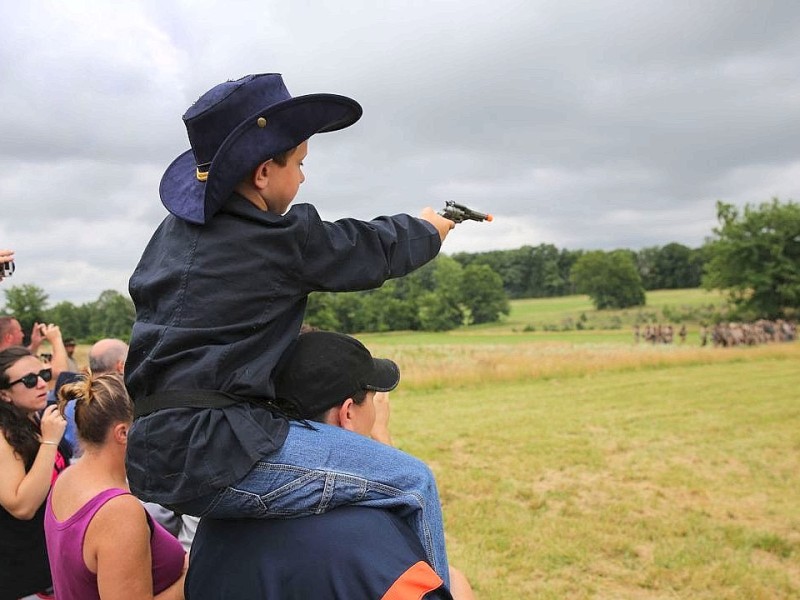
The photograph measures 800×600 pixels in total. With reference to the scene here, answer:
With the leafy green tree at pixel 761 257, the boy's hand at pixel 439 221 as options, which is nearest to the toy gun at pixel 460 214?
the boy's hand at pixel 439 221

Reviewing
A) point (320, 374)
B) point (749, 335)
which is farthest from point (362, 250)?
point (749, 335)

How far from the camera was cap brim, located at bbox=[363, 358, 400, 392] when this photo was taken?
71.7 inches

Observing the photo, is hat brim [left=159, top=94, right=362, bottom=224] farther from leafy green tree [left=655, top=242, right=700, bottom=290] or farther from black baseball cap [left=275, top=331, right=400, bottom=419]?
leafy green tree [left=655, top=242, right=700, bottom=290]

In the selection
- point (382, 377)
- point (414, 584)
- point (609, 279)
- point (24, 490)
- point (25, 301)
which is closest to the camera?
point (414, 584)

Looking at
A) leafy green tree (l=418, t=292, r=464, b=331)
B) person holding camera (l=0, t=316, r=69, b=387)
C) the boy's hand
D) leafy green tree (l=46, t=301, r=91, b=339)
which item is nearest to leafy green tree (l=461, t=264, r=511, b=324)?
leafy green tree (l=418, t=292, r=464, b=331)

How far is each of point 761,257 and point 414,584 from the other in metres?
71.4

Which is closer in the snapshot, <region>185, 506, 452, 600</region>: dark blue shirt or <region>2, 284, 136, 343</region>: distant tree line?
<region>185, 506, 452, 600</region>: dark blue shirt

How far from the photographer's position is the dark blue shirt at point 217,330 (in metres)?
1.62

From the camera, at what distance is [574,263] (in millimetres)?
111062

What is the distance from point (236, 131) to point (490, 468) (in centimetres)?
942

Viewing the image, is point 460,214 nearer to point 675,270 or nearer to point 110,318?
point 110,318

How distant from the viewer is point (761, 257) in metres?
63.2

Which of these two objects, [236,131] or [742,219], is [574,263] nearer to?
[742,219]

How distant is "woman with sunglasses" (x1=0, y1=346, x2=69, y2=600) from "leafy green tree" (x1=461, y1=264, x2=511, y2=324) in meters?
77.8
